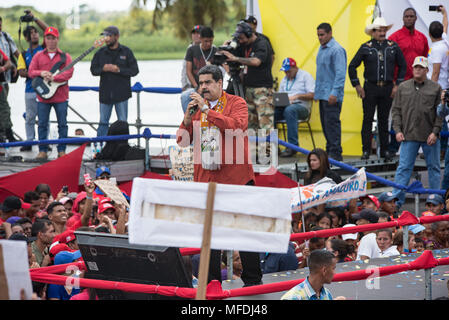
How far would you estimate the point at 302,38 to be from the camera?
14.9m

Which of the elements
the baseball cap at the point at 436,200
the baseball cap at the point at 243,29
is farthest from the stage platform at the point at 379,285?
the baseball cap at the point at 243,29

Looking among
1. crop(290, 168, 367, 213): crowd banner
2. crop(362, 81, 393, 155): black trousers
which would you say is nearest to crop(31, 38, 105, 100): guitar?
crop(362, 81, 393, 155): black trousers

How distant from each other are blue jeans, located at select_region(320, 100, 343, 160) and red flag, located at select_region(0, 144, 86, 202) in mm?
3768

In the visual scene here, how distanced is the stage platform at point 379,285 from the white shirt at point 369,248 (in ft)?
1.03

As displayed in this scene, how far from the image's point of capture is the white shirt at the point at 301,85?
549 inches

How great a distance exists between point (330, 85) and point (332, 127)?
70cm

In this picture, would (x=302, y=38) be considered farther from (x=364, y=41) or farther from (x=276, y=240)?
(x=276, y=240)

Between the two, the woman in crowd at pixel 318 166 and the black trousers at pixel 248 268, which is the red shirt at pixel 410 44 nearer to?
the woman in crowd at pixel 318 166

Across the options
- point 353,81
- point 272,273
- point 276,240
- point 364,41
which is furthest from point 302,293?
point 364,41

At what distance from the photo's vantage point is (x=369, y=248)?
8656 millimetres

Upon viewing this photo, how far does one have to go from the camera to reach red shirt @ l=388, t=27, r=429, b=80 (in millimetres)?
13492

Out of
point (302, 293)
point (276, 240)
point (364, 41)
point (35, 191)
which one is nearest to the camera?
point (276, 240)

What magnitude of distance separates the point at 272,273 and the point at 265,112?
196 inches
